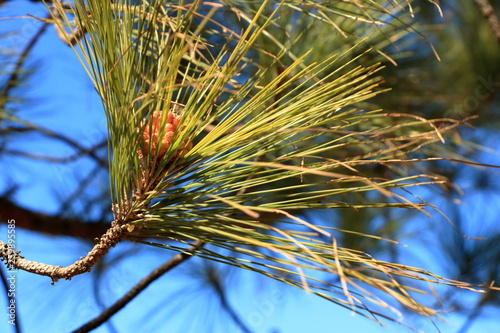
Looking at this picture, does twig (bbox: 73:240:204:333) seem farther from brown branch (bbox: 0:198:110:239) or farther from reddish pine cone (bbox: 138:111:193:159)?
brown branch (bbox: 0:198:110:239)

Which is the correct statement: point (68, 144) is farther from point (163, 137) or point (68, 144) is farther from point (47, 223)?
point (163, 137)

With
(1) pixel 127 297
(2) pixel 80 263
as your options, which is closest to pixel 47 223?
(1) pixel 127 297

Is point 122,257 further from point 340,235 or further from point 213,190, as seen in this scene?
point 213,190

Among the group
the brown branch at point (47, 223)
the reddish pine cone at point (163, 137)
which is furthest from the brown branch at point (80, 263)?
the brown branch at point (47, 223)

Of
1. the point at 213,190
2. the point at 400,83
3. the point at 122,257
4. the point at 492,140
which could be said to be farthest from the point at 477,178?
the point at 213,190

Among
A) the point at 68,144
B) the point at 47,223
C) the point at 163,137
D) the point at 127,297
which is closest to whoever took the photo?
the point at 163,137

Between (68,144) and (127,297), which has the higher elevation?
(68,144)

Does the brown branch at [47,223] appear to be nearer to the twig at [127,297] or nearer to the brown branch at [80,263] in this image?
the twig at [127,297]

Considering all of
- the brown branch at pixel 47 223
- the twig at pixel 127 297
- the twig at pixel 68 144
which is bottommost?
the twig at pixel 127 297

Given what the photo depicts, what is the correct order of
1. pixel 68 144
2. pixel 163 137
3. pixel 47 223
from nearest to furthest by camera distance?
pixel 163 137 < pixel 47 223 < pixel 68 144

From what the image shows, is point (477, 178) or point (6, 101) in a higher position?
point (6, 101)

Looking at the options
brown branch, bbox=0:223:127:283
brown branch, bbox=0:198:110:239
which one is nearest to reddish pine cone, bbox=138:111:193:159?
brown branch, bbox=0:223:127:283
